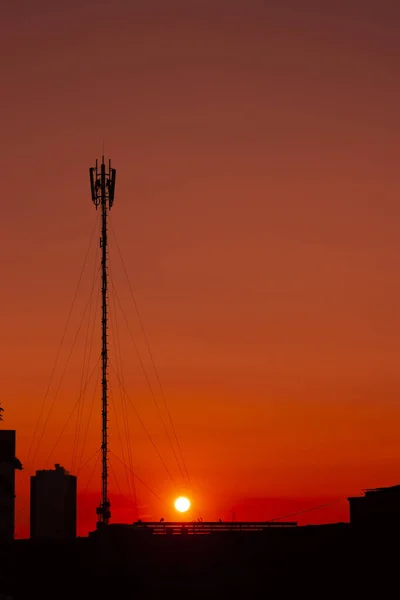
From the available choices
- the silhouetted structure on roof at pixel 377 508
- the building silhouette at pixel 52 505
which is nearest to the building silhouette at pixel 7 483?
the building silhouette at pixel 52 505

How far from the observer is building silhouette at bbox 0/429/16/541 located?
85.4 m

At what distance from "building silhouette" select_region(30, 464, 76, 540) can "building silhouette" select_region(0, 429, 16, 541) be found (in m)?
Result: 6.67

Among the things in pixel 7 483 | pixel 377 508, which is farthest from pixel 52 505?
pixel 377 508

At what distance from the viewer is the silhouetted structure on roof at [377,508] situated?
246 ft

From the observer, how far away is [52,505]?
3770 inches

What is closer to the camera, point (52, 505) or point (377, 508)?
point (377, 508)

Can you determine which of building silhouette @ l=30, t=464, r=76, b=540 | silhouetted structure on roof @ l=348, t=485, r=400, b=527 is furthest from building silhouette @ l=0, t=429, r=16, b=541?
silhouetted structure on roof @ l=348, t=485, r=400, b=527

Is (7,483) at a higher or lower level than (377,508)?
higher

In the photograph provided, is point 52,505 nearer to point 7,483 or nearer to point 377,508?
point 7,483

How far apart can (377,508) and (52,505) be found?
92.4 ft

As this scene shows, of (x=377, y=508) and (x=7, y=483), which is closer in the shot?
(x=377, y=508)

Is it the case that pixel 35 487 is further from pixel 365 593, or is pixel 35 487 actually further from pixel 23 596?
pixel 365 593

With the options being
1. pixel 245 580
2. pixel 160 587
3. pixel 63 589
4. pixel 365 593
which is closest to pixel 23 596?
pixel 63 589

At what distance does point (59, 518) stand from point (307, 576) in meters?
25.7
